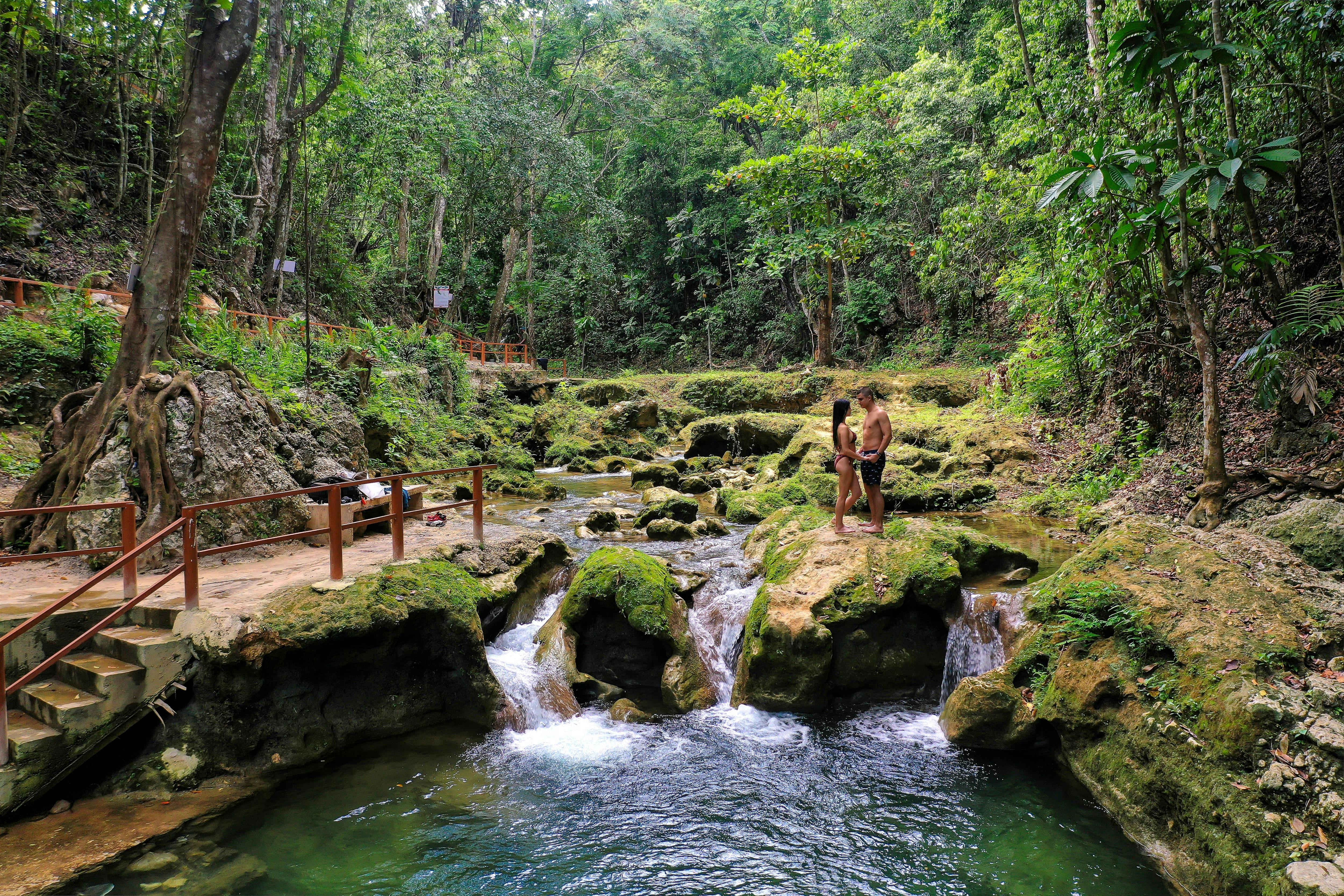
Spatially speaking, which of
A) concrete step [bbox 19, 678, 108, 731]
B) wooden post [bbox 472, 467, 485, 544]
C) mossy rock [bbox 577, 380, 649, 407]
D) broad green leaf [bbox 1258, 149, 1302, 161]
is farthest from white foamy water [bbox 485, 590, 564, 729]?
mossy rock [bbox 577, 380, 649, 407]

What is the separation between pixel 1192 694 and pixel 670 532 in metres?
7.21

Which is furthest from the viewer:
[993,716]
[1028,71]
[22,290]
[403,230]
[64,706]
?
[403,230]

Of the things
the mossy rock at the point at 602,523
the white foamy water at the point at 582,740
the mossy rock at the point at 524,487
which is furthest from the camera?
the mossy rock at the point at 524,487

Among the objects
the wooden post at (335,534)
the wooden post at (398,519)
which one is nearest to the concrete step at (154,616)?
the wooden post at (335,534)

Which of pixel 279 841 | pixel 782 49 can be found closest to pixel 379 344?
pixel 279 841

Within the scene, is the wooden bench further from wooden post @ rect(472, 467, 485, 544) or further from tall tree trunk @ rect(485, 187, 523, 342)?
tall tree trunk @ rect(485, 187, 523, 342)

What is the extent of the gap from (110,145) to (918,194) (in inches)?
971

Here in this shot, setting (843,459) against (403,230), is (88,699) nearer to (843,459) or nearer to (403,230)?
(843,459)

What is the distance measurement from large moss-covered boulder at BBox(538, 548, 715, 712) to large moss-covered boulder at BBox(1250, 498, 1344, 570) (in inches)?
203

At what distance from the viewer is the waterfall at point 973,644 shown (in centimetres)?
658

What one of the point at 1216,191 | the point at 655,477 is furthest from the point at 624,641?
the point at 655,477

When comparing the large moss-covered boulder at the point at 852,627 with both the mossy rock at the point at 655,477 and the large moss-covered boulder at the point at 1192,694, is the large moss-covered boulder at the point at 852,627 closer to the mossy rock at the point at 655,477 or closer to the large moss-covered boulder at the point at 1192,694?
the large moss-covered boulder at the point at 1192,694

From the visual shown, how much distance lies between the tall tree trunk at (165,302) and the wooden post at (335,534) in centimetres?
202

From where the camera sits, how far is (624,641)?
745 centimetres
